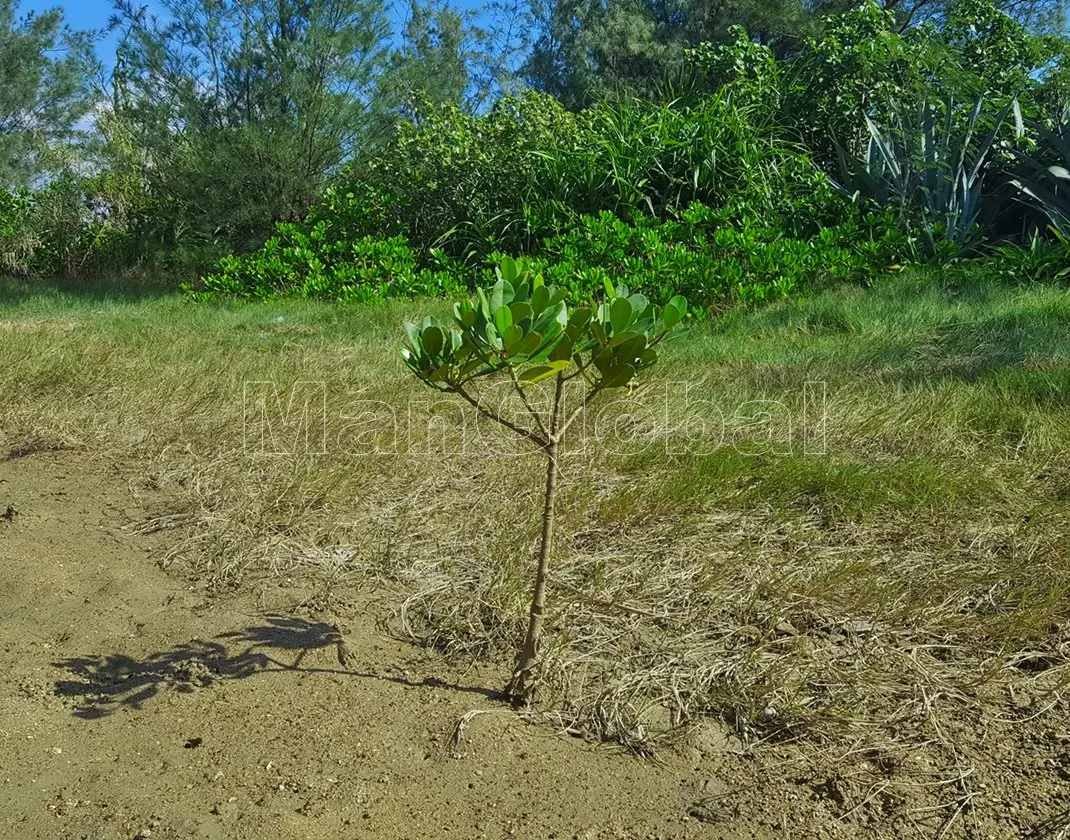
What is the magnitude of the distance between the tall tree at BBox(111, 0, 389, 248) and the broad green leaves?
7.66 meters

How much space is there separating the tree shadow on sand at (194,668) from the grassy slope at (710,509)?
242mm

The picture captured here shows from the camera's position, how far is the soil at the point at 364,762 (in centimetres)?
189

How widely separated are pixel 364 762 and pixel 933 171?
7.09 m

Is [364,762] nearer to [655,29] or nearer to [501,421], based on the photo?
[501,421]

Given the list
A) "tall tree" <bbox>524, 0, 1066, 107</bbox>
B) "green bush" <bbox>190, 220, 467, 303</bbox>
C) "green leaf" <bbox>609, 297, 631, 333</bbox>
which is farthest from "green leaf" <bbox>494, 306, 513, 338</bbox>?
"tall tree" <bbox>524, 0, 1066, 107</bbox>

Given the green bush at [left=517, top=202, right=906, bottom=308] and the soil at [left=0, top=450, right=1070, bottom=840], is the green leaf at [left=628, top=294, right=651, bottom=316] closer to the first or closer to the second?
the soil at [left=0, top=450, right=1070, bottom=840]

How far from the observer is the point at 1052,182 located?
24.7ft

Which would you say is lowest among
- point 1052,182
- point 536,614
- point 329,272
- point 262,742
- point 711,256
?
point 262,742

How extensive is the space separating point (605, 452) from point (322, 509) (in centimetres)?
109

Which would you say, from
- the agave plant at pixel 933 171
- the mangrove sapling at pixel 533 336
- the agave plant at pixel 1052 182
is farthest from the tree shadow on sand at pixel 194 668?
the agave plant at pixel 1052 182

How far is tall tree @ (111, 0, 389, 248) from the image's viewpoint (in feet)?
30.3

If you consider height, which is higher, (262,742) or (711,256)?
(711,256)

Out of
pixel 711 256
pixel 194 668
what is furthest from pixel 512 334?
pixel 711 256

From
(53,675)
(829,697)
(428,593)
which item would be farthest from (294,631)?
(829,697)
